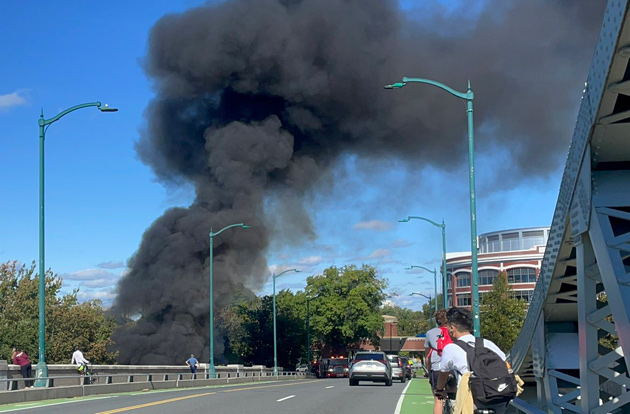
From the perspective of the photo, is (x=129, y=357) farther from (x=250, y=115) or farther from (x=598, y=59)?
(x=598, y=59)

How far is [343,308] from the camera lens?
3344 inches

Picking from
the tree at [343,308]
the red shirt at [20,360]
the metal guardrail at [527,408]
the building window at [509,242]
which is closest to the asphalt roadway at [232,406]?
the metal guardrail at [527,408]

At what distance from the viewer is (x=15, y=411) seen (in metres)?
14.8

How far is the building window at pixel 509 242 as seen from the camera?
101m

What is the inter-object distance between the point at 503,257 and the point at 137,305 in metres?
52.4

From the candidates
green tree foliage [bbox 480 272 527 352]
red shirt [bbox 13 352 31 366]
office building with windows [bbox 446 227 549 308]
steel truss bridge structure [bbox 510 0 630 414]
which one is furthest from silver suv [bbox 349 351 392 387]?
office building with windows [bbox 446 227 549 308]

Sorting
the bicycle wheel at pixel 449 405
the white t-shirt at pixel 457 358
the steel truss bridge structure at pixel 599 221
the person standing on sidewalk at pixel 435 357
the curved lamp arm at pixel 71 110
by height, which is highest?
the curved lamp arm at pixel 71 110

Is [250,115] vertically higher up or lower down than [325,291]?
higher up

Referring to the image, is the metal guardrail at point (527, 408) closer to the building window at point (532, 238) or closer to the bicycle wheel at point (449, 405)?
the bicycle wheel at point (449, 405)

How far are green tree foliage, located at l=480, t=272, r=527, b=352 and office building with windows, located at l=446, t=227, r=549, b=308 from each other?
3726cm

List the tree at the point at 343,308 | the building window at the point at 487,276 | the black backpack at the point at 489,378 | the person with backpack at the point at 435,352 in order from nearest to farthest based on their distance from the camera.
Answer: the black backpack at the point at 489,378, the person with backpack at the point at 435,352, the tree at the point at 343,308, the building window at the point at 487,276

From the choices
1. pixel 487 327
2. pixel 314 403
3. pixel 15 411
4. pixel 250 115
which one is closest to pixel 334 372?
pixel 487 327

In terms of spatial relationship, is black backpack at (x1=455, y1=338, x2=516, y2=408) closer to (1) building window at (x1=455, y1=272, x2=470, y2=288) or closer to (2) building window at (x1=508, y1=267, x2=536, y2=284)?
(2) building window at (x1=508, y1=267, x2=536, y2=284)

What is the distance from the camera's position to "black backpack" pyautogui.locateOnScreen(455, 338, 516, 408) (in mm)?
5922
